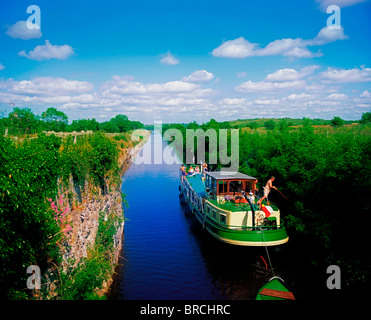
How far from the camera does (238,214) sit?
18500mm

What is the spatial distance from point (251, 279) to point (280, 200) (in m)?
8.34

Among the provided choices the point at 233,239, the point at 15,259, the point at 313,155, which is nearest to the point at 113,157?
the point at 233,239

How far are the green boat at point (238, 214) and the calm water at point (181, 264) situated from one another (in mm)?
1172

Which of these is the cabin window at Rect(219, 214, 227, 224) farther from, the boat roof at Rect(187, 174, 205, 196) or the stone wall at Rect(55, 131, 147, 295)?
the stone wall at Rect(55, 131, 147, 295)

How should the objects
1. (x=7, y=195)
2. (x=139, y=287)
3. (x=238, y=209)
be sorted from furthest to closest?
(x=238, y=209)
(x=139, y=287)
(x=7, y=195)

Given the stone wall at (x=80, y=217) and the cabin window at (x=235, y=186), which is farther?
the cabin window at (x=235, y=186)

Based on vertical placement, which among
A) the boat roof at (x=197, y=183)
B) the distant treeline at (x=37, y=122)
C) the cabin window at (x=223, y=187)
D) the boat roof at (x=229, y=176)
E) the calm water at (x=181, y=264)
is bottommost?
the calm water at (x=181, y=264)

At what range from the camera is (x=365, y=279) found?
13.5m

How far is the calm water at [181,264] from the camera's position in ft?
53.5

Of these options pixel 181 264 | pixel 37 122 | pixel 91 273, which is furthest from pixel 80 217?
pixel 37 122

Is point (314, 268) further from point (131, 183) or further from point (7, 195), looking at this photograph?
point (131, 183)

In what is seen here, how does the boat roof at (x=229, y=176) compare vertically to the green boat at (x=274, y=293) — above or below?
above

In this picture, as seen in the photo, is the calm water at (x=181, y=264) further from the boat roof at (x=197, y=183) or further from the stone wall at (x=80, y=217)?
the boat roof at (x=197, y=183)

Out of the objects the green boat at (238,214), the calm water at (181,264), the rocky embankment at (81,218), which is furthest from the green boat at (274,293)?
the rocky embankment at (81,218)
